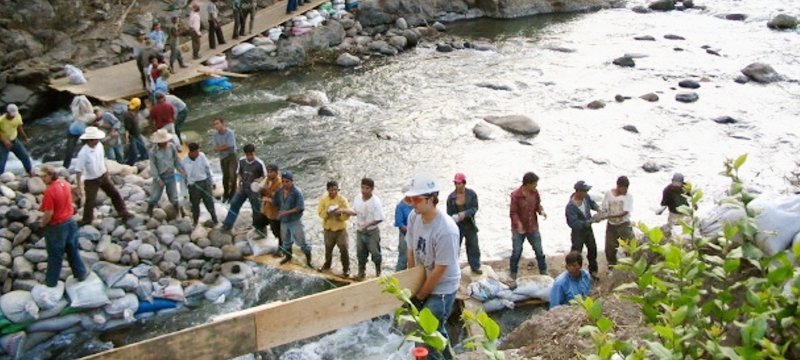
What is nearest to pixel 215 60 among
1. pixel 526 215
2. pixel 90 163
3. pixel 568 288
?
pixel 90 163

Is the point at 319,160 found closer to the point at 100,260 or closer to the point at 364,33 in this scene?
the point at 100,260

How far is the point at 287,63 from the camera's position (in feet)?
64.6

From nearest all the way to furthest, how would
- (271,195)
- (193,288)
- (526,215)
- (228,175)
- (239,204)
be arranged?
1. (526,215)
2. (193,288)
3. (271,195)
4. (239,204)
5. (228,175)

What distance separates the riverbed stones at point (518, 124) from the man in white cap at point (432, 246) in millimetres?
10032

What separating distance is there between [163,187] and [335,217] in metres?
2.55

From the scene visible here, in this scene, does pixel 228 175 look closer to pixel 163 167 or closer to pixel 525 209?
pixel 163 167

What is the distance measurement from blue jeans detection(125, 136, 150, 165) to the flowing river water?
2.45 metres

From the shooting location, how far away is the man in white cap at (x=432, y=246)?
5.57m

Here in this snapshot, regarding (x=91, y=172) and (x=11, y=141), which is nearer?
(x=91, y=172)

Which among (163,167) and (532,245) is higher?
(163,167)

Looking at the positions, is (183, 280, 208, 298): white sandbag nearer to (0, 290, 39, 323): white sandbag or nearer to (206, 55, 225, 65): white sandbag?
(0, 290, 39, 323): white sandbag

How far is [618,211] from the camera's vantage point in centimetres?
926

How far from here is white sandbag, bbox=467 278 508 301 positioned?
9.02 m

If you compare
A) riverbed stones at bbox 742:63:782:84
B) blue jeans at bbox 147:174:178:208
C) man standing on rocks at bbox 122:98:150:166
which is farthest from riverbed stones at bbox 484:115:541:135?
blue jeans at bbox 147:174:178:208
